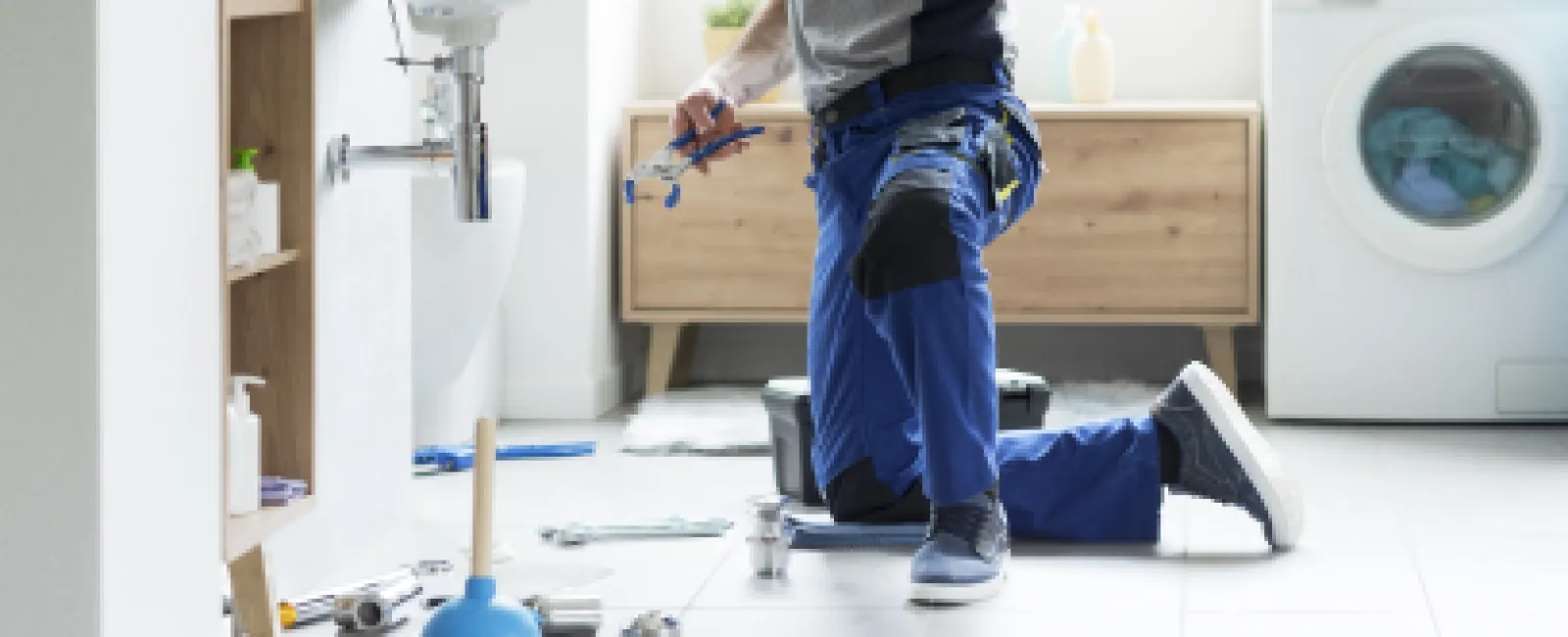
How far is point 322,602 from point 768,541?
21.2 inches

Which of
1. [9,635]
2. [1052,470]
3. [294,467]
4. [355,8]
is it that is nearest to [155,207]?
[9,635]

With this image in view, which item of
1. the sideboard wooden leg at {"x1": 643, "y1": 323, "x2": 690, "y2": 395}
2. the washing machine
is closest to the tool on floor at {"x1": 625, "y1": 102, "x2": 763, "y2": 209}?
the washing machine

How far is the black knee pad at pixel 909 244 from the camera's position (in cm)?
230

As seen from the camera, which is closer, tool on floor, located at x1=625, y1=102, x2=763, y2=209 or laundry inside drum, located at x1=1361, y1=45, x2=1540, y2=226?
tool on floor, located at x1=625, y1=102, x2=763, y2=209

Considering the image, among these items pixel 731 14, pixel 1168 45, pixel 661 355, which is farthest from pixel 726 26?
pixel 1168 45

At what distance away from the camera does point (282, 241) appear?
2.13 metres

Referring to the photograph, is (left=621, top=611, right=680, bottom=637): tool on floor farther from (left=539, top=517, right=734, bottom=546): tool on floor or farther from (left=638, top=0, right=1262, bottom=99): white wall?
(left=638, top=0, right=1262, bottom=99): white wall

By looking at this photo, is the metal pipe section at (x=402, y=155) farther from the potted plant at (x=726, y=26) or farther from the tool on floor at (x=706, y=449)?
the potted plant at (x=726, y=26)

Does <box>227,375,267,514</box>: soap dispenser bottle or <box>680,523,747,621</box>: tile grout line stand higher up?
<box>227,375,267,514</box>: soap dispenser bottle

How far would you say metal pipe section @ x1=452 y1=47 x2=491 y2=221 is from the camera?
2.35 metres

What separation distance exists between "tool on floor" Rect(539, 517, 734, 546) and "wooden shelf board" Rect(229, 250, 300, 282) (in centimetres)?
76

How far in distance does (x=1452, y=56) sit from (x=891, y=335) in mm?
1920

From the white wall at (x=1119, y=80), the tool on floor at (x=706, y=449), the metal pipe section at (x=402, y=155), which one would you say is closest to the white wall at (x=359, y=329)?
the metal pipe section at (x=402, y=155)

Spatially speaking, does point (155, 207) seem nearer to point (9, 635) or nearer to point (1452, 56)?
point (9, 635)
